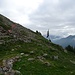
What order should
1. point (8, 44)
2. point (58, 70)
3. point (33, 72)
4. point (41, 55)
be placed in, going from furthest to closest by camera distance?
point (8, 44) < point (41, 55) < point (58, 70) < point (33, 72)

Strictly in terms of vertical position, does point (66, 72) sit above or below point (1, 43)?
below

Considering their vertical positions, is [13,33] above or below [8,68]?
above

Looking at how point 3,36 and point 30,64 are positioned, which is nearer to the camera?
point 30,64

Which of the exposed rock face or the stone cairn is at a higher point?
the exposed rock face

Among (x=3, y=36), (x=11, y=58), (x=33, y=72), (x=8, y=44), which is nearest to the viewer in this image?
(x=33, y=72)

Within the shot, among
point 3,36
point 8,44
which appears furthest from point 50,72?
point 3,36

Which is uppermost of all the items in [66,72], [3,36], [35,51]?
[3,36]

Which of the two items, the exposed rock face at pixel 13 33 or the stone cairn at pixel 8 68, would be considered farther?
the exposed rock face at pixel 13 33

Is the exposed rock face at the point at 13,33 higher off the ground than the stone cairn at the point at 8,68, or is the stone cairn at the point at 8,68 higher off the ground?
the exposed rock face at the point at 13,33

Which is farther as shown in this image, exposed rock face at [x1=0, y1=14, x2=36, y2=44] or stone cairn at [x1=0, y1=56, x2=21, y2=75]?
exposed rock face at [x1=0, y1=14, x2=36, y2=44]

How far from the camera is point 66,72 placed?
44.0 m

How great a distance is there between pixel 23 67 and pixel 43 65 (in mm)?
4563

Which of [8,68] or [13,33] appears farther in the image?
[13,33]

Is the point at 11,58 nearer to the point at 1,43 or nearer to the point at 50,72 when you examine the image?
the point at 50,72
